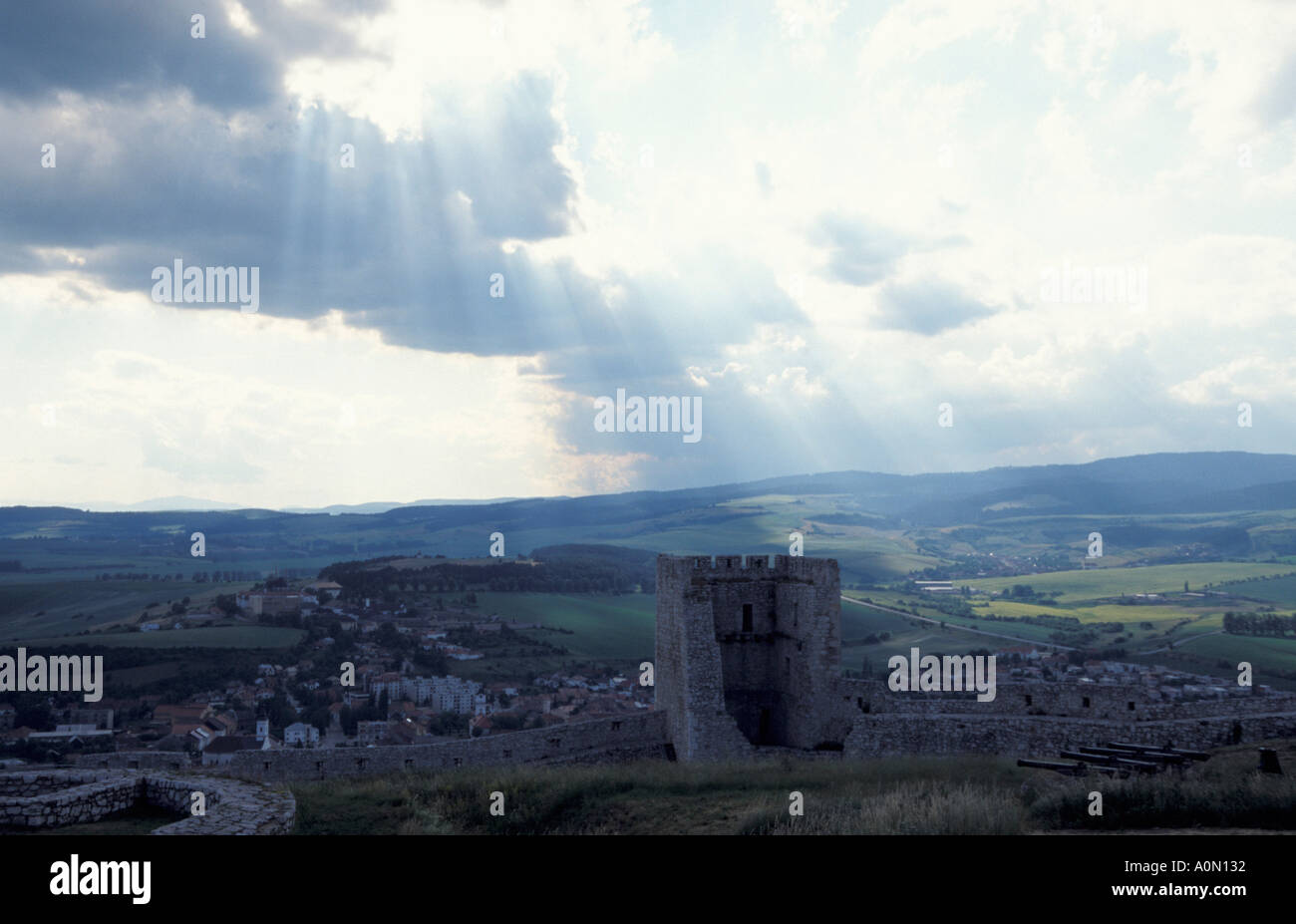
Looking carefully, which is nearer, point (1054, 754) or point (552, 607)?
point (1054, 754)

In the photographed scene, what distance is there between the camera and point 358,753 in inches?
708

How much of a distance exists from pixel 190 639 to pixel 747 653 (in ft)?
151

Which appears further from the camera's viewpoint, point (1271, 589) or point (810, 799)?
point (1271, 589)

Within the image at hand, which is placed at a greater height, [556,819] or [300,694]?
[556,819]

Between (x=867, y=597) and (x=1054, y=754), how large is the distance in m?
80.9

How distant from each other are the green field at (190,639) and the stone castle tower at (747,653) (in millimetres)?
40731

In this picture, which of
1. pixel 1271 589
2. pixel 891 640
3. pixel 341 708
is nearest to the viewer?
pixel 341 708

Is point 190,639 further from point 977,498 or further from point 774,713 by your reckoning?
point 977,498

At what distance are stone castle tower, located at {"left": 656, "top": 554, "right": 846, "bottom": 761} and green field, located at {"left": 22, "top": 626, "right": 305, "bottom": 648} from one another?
4073 centimetres

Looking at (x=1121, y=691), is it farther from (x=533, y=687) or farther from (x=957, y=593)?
(x=957, y=593)

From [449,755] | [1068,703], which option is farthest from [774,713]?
[449,755]

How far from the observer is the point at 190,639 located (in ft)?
178

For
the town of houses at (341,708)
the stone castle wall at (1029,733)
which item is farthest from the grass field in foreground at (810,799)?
the town of houses at (341,708)

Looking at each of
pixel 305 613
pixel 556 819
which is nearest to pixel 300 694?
pixel 305 613
